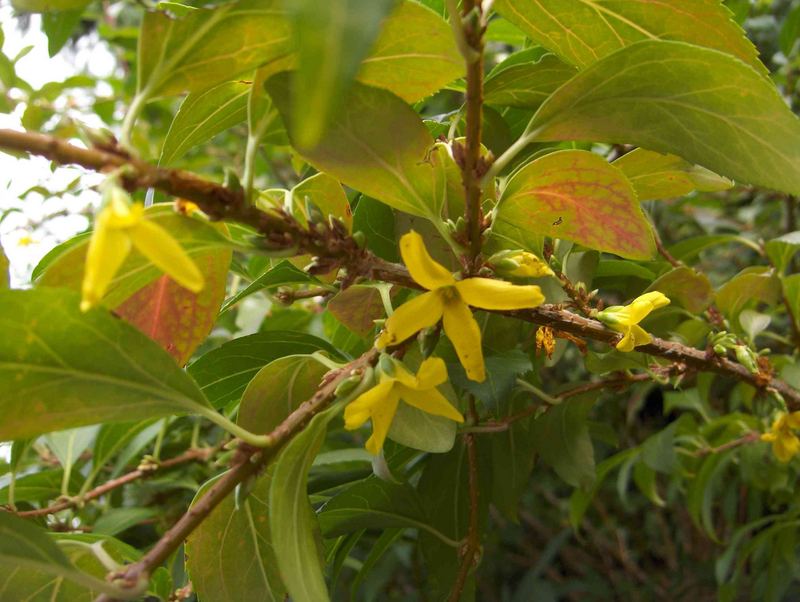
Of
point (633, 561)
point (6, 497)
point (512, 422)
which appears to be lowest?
point (633, 561)

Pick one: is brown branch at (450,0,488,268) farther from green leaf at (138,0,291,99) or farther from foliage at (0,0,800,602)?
green leaf at (138,0,291,99)

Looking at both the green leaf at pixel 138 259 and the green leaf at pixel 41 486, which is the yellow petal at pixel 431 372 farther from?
the green leaf at pixel 41 486

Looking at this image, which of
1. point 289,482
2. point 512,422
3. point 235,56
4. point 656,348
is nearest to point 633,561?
point 512,422

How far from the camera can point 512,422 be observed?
89 centimetres

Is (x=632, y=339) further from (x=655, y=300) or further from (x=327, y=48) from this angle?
(x=327, y=48)

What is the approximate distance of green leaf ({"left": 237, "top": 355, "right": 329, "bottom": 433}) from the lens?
26.2 inches

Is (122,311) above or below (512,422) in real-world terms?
above

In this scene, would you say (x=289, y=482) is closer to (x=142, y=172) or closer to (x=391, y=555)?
(x=142, y=172)

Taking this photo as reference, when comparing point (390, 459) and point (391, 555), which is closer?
point (390, 459)

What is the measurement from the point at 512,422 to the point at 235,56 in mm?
558

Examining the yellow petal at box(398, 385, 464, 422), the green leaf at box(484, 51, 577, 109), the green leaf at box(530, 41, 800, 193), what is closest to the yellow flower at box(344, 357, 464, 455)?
the yellow petal at box(398, 385, 464, 422)

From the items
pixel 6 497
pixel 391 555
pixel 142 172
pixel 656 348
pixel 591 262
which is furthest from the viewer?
pixel 391 555

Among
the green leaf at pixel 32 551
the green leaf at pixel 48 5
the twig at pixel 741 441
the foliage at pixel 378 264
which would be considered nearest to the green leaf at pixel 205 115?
the foliage at pixel 378 264

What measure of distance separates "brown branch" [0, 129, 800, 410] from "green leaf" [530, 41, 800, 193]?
0.55ft
